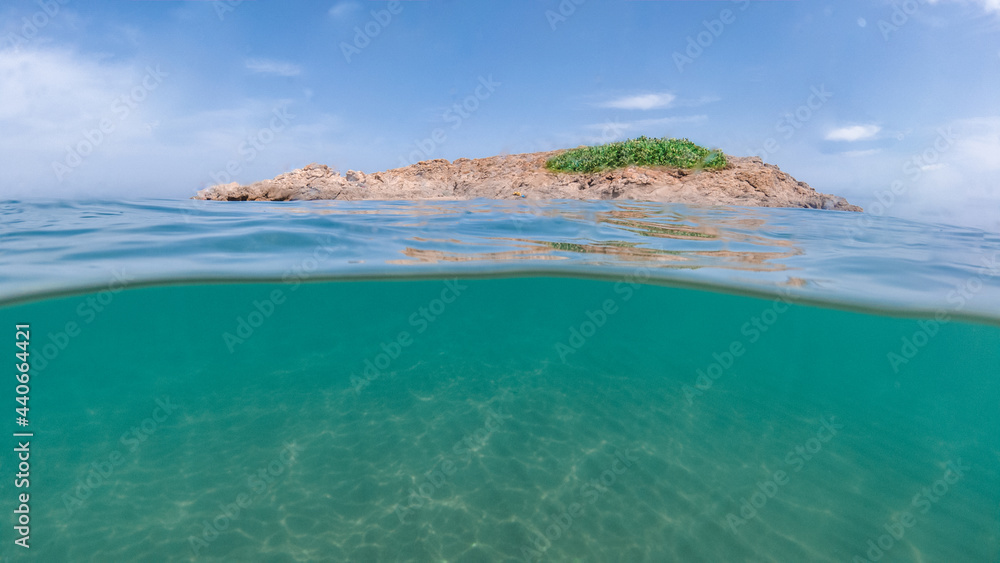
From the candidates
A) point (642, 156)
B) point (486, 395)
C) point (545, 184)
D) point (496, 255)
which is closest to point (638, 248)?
point (496, 255)

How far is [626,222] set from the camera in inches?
582

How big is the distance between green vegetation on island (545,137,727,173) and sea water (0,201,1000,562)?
39.9 ft

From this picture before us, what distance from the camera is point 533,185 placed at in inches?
1147

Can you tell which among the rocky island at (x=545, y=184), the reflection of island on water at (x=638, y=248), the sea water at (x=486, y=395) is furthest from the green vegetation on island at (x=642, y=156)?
the reflection of island on water at (x=638, y=248)

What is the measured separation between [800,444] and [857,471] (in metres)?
0.80

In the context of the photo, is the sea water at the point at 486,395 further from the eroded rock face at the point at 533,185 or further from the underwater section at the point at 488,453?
the eroded rock face at the point at 533,185

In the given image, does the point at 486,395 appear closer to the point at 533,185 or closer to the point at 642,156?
the point at 533,185

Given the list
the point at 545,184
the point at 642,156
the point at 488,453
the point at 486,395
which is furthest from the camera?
the point at 642,156

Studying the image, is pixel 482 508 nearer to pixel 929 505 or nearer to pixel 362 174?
pixel 929 505

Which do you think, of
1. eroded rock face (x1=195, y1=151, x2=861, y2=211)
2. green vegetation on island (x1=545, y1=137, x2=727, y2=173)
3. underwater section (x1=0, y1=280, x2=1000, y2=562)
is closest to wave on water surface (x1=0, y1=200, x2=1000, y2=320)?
underwater section (x1=0, y1=280, x2=1000, y2=562)

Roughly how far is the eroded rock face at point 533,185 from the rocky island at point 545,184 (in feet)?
0.19

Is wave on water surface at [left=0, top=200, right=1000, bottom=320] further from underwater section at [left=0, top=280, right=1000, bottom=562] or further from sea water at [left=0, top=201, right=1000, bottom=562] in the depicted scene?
underwater section at [left=0, top=280, right=1000, bottom=562]

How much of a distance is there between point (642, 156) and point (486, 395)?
1015 inches

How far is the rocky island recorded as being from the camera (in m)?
25.4
